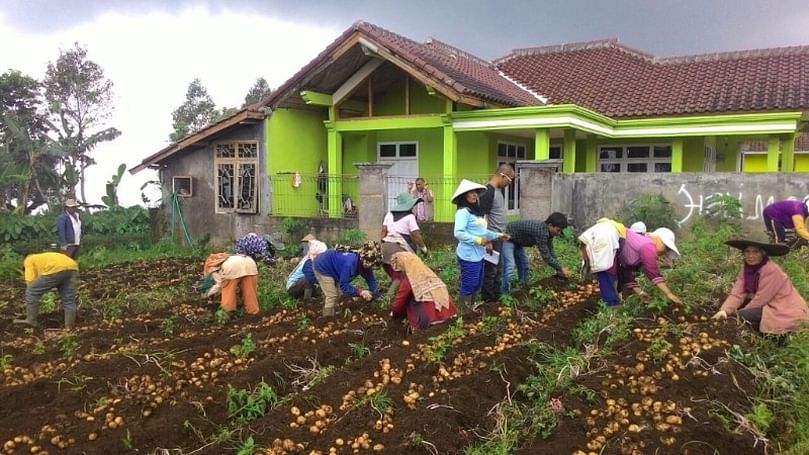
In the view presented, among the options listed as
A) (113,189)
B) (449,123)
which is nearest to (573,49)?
(449,123)

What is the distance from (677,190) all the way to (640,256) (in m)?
5.91

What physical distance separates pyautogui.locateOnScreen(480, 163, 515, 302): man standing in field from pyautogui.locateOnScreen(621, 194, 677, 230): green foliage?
469 cm

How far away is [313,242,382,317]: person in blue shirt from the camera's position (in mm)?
6682

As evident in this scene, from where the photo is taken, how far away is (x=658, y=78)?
1723 cm

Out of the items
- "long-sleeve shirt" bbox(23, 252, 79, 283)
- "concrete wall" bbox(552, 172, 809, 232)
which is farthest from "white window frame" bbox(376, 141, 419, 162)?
"long-sleeve shirt" bbox(23, 252, 79, 283)

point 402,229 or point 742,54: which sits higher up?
point 742,54

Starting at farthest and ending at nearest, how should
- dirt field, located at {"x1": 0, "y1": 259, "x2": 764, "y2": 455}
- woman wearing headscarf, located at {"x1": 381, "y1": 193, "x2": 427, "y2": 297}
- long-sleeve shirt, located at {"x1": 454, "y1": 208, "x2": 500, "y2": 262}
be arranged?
woman wearing headscarf, located at {"x1": 381, "y1": 193, "x2": 427, "y2": 297} → long-sleeve shirt, located at {"x1": 454, "y1": 208, "x2": 500, "y2": 262} → dirt field, located at {"x1": 0, "y1": 259, "x2": 764, "y2": 455}

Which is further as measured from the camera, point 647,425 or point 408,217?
point 408,217

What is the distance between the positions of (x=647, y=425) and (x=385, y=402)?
5.17ft

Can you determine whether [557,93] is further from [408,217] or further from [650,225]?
[408,217]

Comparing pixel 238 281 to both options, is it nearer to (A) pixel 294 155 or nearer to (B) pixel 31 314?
(B) pixel 31 314

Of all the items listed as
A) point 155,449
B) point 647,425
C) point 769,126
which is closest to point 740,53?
point 769,126

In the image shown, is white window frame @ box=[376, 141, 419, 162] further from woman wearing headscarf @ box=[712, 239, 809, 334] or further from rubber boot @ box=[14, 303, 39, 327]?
woman wearing headscarf @ box=[712, 239, 809, 334]

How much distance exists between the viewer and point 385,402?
13.9 feet
